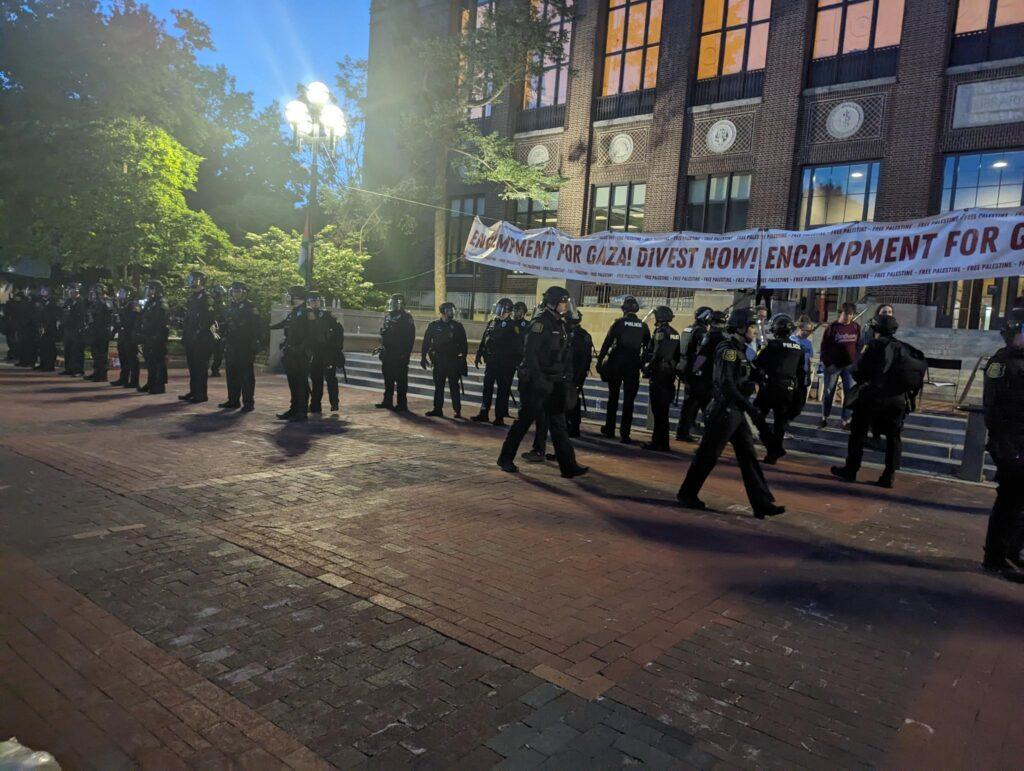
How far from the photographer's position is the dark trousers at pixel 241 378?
11.9 metres

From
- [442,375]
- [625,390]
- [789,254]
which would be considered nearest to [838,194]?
[789,254]

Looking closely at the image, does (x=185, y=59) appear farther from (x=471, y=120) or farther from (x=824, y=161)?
(x=824, y=161)

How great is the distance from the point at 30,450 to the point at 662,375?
26.0ft

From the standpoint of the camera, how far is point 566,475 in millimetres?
7977

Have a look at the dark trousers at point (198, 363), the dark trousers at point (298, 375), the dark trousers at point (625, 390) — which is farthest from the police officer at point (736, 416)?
the dark trousers at point (198, 363)

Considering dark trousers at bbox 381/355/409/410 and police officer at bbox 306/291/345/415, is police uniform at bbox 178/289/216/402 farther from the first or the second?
dark trousers at bbox 381/355/409/410

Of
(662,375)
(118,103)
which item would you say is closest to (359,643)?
(662,375)

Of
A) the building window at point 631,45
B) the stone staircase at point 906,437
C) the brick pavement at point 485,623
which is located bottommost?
the brick pavement at point 485,623

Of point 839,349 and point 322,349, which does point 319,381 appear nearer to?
point 322,349

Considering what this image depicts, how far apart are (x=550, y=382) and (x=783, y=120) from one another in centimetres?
1683

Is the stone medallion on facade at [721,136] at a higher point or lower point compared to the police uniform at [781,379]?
higher

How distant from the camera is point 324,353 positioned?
39.4ft

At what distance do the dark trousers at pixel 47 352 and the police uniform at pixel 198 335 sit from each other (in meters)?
6.83

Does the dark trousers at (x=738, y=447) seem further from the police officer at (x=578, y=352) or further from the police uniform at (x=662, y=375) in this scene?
the police officer at (x=578, y=352)
